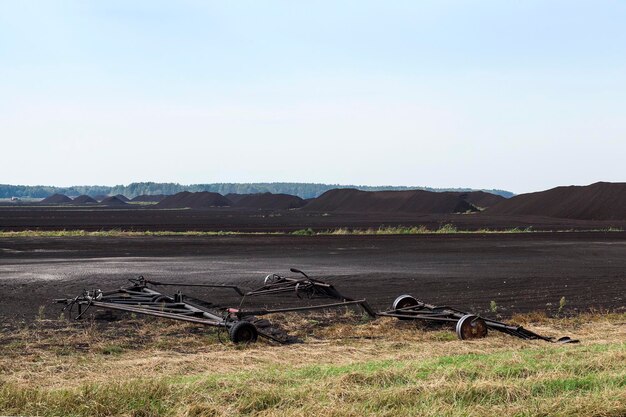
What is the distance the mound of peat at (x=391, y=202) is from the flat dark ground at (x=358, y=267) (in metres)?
73.7

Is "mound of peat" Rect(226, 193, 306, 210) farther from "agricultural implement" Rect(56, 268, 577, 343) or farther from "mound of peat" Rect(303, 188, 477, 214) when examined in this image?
"agricultural implement" Rect(56, 268, 577, 343)

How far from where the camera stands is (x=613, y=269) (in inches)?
1004

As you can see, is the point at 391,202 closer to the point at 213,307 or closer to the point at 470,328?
the point at 213,307

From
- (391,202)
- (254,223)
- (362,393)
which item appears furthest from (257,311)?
(391,202)

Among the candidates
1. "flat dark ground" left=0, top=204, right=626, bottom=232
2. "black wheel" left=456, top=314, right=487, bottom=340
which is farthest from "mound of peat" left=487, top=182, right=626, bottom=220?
"black wheel" left=456, top=314, right=487, bottom=340

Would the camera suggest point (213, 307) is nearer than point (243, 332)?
No

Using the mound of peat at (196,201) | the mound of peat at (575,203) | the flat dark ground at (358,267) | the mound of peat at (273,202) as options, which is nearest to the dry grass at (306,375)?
the flat dark ground at (358,267)

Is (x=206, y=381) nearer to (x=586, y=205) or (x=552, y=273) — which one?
(x=552, y=273)

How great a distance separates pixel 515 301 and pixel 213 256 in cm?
1554

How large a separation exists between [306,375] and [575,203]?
91918 millimetres

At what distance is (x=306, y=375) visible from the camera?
27.0 ft

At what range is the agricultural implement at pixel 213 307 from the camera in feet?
39.8

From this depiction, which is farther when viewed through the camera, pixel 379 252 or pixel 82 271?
pixel 379 252

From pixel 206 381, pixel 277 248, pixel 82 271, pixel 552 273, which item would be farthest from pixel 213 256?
pixel 206 381
